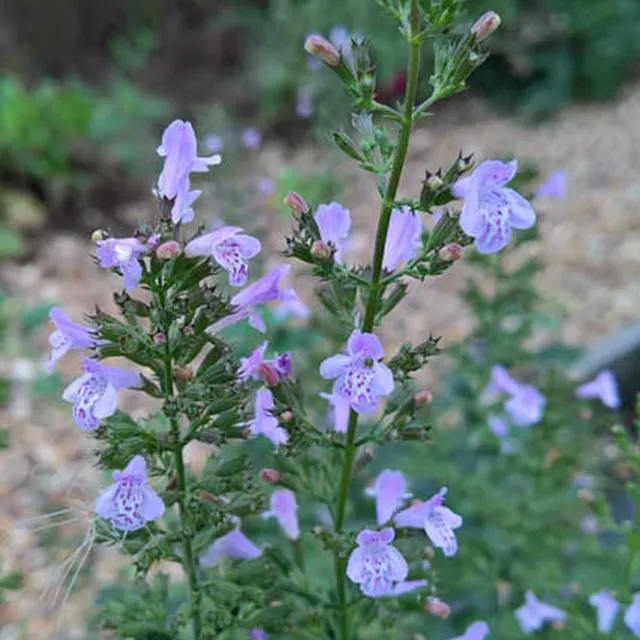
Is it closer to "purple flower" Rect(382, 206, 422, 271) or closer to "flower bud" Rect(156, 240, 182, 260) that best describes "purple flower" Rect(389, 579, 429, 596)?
"purple flower" Rect(382, 206, 422, 271)

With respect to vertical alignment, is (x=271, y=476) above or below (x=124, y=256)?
below

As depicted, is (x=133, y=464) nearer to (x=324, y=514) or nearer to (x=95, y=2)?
(x=324, y=514)

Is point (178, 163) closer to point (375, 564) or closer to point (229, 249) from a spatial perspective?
point (229, 249)

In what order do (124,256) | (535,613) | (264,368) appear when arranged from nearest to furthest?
(124,256) < (264,368) < (535,613)

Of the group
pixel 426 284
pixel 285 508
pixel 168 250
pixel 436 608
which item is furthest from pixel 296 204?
pixel 426 284

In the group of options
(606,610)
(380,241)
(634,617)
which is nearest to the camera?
(380,241)

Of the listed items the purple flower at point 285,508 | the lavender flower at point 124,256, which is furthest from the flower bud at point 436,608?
the lavender flower at point 124,256

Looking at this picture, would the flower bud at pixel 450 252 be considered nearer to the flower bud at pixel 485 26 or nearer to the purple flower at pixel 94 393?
the flower bud at pixel 485 26
